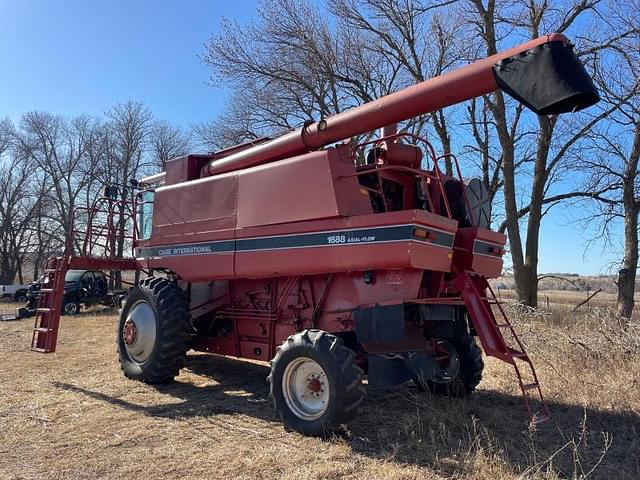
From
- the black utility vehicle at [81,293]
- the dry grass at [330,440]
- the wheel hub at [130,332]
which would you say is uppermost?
the black utility vehicle at [81,293]

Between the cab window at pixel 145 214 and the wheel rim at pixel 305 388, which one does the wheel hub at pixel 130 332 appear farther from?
the wheel rim at pixel 305 388

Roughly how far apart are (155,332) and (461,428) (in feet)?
13.7

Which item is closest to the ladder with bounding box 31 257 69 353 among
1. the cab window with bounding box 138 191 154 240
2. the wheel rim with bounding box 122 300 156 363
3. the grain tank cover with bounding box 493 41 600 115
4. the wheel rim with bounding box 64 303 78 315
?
the cab window with bounding box 138 191 154 240

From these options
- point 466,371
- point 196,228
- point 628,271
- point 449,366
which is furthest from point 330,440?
point 628,271

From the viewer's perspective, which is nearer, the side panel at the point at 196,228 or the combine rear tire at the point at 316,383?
the combine rear tire at the point at 316,383

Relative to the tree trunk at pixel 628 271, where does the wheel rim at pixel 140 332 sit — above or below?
below

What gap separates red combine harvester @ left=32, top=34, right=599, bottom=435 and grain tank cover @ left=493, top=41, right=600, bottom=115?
0.01 m

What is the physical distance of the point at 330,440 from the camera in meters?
5.20

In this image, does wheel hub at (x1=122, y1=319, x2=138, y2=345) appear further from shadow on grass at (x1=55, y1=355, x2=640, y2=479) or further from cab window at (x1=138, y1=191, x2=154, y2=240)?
cab window at (x1=138, y1=191, x2=154, y2=240)

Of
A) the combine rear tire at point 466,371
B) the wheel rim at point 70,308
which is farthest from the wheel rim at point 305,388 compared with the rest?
the wheel rim at point 70,308

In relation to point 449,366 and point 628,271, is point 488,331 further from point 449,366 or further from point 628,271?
point 628,271

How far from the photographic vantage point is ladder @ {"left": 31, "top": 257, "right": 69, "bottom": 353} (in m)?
8.58

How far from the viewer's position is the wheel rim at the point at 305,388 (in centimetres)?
550

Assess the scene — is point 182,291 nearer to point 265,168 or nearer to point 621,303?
point 265,168
